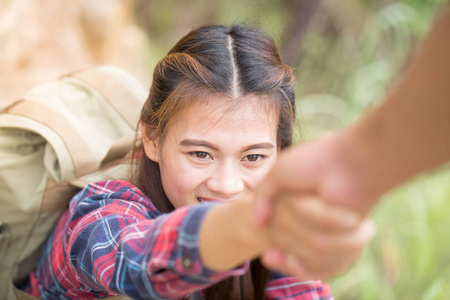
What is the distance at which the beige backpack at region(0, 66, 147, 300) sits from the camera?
1.36m

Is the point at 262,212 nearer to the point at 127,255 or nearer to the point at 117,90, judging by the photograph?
the point at 127,255

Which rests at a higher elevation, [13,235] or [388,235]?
[388,235]

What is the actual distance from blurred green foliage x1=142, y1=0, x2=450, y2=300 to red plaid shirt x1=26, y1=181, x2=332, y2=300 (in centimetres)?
33

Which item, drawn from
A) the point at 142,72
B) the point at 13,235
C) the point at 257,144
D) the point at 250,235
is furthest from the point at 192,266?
the point at 142,72

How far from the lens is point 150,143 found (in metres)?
1.34

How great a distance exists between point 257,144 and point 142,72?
1.93 metres

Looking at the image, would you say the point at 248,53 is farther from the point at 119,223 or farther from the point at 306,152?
the point at 306,152

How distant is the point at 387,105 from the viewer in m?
0.55

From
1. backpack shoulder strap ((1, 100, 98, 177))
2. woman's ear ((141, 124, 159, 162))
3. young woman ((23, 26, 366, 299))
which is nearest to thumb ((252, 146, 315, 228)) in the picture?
young woman ((23, 26, 366, 299))

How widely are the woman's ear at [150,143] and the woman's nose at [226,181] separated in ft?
0.71

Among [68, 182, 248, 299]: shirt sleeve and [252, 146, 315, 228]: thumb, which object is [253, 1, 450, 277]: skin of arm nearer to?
[252, 146, 315, 228]: thumb

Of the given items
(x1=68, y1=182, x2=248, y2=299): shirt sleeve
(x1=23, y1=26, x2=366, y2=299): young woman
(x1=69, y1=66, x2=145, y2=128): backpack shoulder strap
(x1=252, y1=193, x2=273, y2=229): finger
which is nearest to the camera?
(x1=252, y1=193, x2=273, y2=229): finger

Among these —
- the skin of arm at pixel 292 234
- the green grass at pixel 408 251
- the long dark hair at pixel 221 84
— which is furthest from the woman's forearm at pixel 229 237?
the green grass at pixel 408 251

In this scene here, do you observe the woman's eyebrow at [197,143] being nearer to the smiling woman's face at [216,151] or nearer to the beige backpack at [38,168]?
the smiling woman's face at [216,151]
